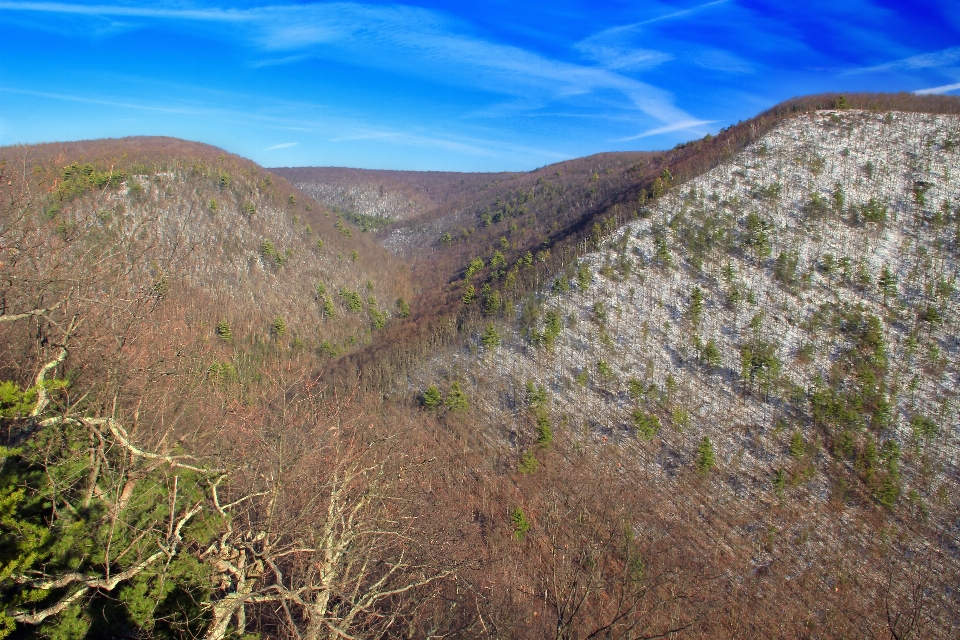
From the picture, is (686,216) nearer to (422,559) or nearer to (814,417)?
(814,417)

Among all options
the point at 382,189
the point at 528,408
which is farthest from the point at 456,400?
the point at 382,189

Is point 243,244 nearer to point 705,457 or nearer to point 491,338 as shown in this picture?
point 491,338

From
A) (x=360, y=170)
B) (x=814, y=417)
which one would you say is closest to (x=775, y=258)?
(x=814, y=417)

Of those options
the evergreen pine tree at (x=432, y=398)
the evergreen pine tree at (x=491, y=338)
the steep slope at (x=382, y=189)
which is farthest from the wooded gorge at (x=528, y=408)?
the steep slope at (x=382, y=189)

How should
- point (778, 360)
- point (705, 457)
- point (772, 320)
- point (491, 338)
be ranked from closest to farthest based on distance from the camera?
point (705, 457)
point (778, 360)
point (772, 320)
point (491, 338)

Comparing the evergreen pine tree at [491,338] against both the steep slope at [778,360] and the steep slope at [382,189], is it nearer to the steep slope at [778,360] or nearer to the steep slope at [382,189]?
the steep slope at [778,360]

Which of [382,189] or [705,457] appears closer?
[705,457]
